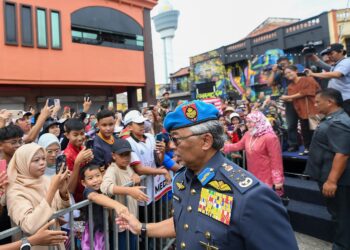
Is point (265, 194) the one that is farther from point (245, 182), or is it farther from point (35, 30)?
point (35, 30)

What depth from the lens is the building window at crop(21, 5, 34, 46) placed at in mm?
13992

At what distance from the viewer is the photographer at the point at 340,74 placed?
158 inches

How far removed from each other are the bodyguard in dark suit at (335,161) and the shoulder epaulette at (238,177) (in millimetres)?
2047

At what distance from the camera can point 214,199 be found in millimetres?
1461

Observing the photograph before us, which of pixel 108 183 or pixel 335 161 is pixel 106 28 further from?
pixel 335 161

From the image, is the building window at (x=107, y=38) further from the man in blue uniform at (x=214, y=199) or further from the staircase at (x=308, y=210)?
the man in blue uniform at (x=214, y=199)

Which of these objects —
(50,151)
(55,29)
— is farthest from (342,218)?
(55,29)

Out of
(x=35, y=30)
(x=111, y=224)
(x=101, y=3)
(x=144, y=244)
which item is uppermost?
(x=101, y=3)

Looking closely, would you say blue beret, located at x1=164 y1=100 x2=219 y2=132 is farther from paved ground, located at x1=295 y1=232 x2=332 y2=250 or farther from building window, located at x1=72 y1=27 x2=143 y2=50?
building window, located at x1=72 y1=27 x2=143 y2=50

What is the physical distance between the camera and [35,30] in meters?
14.4

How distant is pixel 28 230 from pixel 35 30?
49.4ft

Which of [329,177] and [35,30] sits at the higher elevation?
[35,30]

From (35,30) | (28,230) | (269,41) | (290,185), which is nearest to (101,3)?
(35,30)

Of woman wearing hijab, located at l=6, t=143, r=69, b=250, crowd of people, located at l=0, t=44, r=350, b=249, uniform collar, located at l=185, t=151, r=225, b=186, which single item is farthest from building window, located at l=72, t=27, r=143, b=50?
uniform collar, located at l=185, t=151, r=225, b=186
